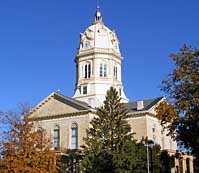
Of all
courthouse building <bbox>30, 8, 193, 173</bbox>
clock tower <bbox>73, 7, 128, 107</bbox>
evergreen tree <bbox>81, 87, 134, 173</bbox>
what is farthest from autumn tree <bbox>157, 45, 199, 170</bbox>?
clock tower <bbox>73, 7, 128, 107</bbox>

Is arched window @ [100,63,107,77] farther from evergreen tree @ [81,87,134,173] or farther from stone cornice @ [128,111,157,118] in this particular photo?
evergreen tree @ [81,87,134,173]

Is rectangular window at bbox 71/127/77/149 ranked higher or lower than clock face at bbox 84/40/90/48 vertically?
lower

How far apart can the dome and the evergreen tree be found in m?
25.7

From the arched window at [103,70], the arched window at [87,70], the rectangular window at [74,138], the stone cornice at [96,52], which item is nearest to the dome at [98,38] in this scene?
the stone cornice at [96,52]

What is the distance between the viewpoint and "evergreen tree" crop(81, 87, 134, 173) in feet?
163

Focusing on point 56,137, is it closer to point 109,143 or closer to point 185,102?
point 109,143

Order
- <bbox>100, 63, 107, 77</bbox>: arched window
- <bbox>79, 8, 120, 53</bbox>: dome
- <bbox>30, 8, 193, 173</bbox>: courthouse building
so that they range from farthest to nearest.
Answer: <bbox>79, 8, 120, 53</bbox>: dome, <bbox>100, 63, 107, 77</bbox>: arched window, <bbox>30, 8, 193, 173</bbox>: courthouse building

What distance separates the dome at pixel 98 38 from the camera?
265ft

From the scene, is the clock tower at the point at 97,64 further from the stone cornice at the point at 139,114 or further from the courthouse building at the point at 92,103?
the stone cornice at the point at 139,114

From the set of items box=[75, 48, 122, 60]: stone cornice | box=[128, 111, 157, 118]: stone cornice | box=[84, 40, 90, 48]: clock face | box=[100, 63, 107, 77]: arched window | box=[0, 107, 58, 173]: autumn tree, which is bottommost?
box=[0, 107, 58, 173]: autumn tree

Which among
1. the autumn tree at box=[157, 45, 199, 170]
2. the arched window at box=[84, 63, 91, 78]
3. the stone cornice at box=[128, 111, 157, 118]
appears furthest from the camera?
the arched window at box=[84, 63, 91, 78]

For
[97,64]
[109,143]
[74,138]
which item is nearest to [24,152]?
[109,143]

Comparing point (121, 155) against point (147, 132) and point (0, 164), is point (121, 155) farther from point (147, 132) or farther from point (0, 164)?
point (147, 132)

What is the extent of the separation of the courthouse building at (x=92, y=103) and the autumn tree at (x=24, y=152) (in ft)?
43.9
